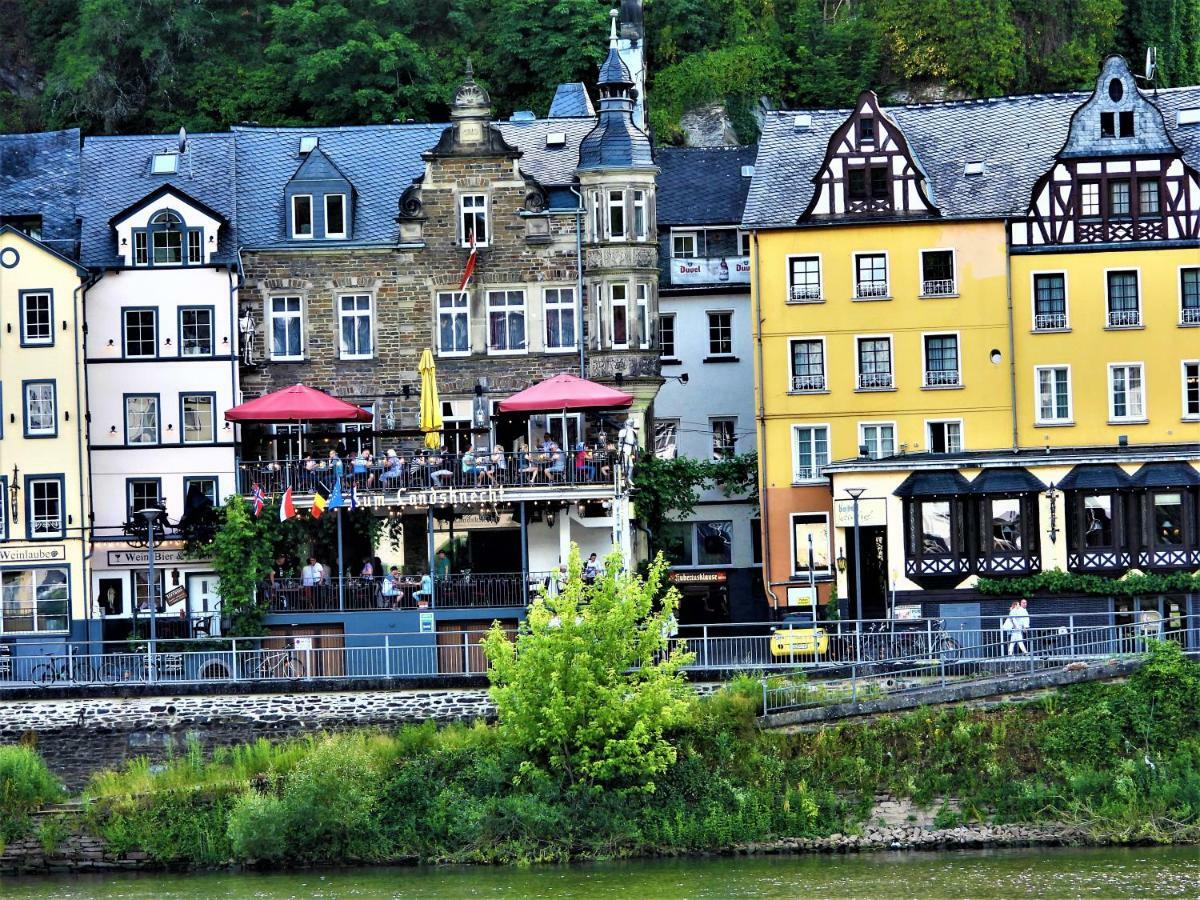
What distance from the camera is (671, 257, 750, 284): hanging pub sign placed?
7794cm

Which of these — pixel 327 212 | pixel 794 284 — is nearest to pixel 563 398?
pixel 794 284

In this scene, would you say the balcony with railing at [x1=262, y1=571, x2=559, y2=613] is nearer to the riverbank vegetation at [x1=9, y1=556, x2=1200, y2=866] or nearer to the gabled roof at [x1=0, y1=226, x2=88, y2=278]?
the riverbank vegetation at [x1=9, y1=556, x2=1200, y2=866]

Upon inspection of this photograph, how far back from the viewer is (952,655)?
6062cm

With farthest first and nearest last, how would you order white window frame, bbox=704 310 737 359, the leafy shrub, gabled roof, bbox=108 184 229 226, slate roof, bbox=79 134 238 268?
white window frame, bbox=704 310 737 359, slate roof, bbox=79 134 238 268, gabled roof, bbox=108 184 229 226, the leafy shrub

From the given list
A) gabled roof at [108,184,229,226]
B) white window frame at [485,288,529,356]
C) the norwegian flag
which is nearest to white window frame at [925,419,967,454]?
white window frame at [485,288,529,356]

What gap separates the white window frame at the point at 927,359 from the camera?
7206 cm

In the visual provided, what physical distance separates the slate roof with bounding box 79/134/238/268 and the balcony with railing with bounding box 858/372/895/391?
15.5m

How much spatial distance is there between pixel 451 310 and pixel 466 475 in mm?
6052

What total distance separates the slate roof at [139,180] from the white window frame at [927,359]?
55.3ft

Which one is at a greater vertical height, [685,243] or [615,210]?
[615,210]

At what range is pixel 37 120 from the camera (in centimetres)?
8850

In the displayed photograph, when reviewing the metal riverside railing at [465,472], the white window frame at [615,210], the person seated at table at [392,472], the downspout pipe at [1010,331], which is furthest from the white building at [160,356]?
the downspout pipe at [1010,331]

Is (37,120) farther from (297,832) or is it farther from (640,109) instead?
(297,832)

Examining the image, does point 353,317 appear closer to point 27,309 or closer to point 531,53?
point 27,309
